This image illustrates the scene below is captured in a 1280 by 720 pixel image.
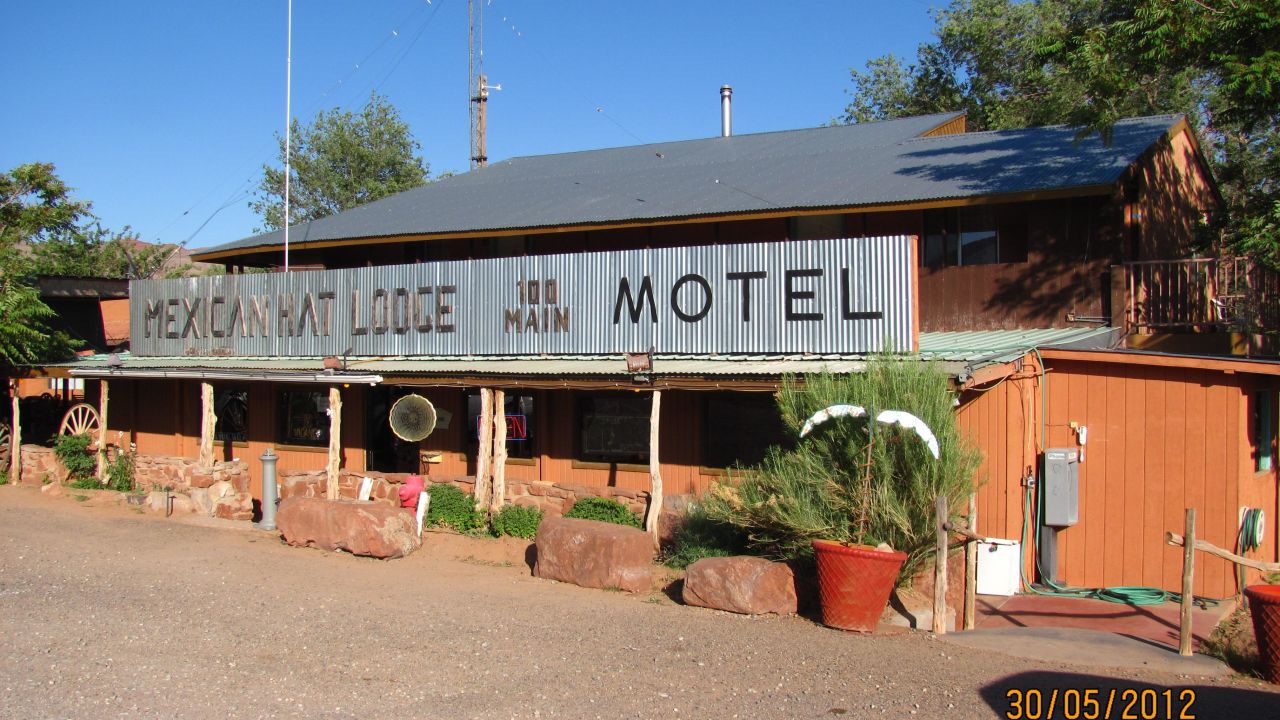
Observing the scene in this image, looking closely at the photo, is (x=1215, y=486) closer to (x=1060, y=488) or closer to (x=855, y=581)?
(x=1060, y=488)

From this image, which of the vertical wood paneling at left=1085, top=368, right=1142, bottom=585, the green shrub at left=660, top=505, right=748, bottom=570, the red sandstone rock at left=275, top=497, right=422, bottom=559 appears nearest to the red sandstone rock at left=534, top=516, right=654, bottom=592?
the green shrub at left=660, top=505, right=748, bottom=570

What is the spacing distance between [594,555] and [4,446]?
49.3 feet

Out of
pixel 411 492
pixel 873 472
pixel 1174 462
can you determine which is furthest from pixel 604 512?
pixel 1174 462

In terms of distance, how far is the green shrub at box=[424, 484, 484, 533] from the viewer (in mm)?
13945

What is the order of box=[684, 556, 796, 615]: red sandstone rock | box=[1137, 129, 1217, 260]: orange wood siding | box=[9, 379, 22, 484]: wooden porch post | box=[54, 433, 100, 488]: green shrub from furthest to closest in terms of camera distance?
box=[9, 379, 22, 484]: wooden porch post → box=[54, 433, 100, 488]: green shrub → box=[1137, 129, 1217, 260]: orange wood siding → box=[684, 556, 796, 615]: red sandstone rock

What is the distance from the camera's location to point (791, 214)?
14.6 m

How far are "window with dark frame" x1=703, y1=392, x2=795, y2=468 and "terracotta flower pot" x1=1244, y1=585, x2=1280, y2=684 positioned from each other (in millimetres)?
6360

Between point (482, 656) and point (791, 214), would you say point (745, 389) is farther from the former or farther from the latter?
point (482, 656)

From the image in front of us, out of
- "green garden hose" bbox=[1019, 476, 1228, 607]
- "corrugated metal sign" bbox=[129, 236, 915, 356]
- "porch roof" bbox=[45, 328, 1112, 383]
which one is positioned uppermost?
"corrugated metal sign" bbox=[129, 236, 915, 356]

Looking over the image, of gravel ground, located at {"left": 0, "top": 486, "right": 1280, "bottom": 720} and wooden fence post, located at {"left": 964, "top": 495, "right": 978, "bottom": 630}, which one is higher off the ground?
wooden fence post, located at {"left": 964, "top": 495, "right": 978, "bottom": 630}

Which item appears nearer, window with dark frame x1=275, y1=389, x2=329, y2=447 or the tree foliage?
the tree foliage

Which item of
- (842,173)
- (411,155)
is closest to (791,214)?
(842,173)

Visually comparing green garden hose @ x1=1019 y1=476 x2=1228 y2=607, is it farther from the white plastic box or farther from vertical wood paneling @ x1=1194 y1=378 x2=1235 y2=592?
vertical wood paneling @ x1=1194 y1=378 x2=1235 y2=592
